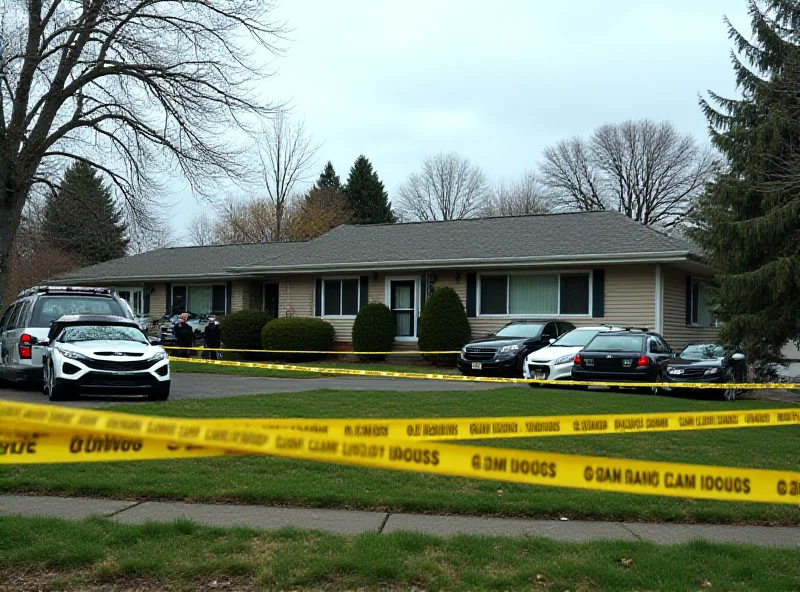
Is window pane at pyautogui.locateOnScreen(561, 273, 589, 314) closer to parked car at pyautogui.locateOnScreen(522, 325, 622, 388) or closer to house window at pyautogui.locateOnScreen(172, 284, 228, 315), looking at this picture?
parked car at pyautogui.locateOnScreen(522, 325, 622, 388)

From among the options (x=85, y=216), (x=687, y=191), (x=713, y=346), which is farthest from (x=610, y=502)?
(x=687, y=191)

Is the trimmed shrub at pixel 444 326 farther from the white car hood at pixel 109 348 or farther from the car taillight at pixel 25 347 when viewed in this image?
the car taillight at pixel 25 347

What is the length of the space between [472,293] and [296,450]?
21.1 metres

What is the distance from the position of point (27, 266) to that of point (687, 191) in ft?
147

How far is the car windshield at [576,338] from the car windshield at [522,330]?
123 cm

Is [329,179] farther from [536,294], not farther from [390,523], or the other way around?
[390,523]

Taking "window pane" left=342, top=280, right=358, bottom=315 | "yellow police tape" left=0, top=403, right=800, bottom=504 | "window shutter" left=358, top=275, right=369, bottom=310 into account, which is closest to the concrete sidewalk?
"yellow police tape" left=0, top=403, right=800, bottom=504

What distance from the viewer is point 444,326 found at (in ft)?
77.0

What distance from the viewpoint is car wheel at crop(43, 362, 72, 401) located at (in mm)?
12266

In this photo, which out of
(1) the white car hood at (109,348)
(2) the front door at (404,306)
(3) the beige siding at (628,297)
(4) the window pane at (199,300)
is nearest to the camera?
(1) the white car hood at (109,348)

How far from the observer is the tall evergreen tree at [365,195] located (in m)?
67.2

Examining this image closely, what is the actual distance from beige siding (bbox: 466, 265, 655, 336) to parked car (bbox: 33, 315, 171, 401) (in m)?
13.8

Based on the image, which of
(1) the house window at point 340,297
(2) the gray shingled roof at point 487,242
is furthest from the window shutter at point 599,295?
(1) the house window at point 340,297

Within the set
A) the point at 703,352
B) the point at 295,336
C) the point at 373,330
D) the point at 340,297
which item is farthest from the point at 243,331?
the point at 703,352
